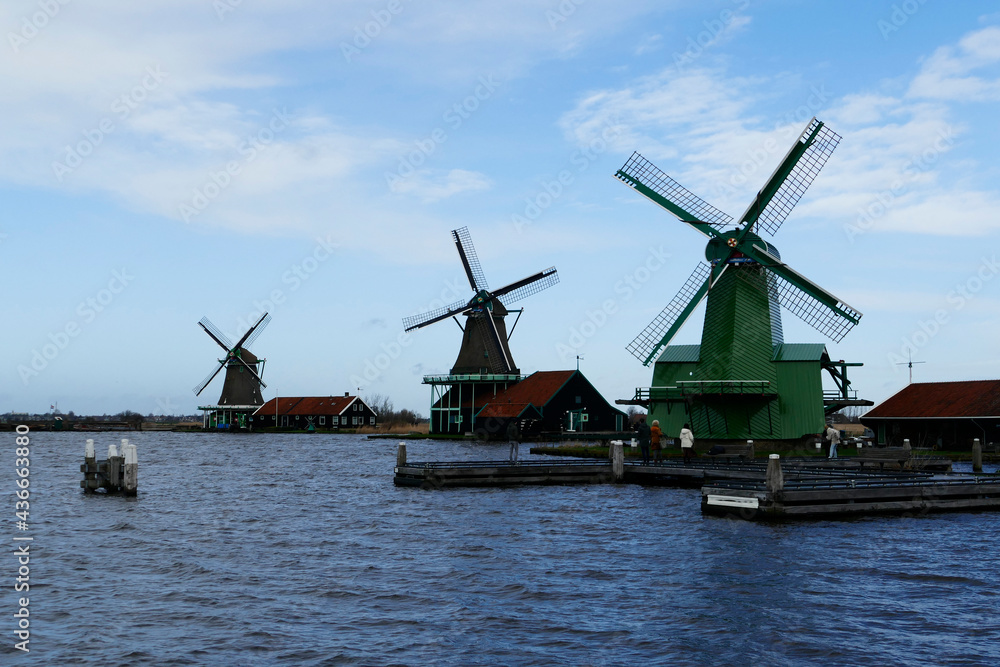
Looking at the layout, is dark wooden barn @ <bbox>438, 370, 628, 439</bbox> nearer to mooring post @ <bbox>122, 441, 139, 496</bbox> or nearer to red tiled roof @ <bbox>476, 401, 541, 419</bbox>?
red tiled roof @ <bbox>476, 401, 541, 419</bbox>

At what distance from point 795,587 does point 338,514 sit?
14.1 meters

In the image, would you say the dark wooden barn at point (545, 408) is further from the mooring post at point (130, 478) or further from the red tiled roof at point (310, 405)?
the mooring post at point (130, 478)

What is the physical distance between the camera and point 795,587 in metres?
15.6

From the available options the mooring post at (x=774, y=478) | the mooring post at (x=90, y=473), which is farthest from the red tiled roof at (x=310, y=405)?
the mooring post at (x=774, y=478)

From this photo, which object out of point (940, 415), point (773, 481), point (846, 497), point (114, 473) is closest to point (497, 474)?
point (773, 481)

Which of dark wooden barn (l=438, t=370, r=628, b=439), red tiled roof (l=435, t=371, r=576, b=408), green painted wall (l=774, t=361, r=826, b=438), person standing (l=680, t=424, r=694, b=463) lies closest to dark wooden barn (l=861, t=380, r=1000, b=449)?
green painted wall (l=774, t=361, r=826, b=438)

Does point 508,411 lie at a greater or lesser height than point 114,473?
greater

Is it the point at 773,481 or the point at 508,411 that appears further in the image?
the point at 508,411

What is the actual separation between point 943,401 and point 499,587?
130ft

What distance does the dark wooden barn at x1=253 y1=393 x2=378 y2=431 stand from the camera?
110m

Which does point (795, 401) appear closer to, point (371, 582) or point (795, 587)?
point (795, 587)

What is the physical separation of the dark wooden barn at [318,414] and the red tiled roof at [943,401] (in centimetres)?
7148

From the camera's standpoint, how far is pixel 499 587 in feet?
52.0

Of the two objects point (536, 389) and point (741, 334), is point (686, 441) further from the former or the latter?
point (536, 389)
